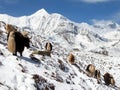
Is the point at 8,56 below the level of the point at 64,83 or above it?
above

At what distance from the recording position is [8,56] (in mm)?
28391

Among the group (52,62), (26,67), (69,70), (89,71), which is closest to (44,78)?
(26,67)

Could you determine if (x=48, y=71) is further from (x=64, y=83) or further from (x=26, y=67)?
(x=26, y=67)

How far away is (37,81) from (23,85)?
2.16 m

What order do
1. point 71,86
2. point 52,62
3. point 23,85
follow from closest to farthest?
point 23,85
point 71,86
point 52,62

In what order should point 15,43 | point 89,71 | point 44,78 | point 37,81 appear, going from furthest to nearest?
point 89,71, point 15,43, point 44,78, point 37,81

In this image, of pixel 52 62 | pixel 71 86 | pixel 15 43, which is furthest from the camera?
pixel 52 62

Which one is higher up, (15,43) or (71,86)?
(15,43)

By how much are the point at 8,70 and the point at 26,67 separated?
115 inches

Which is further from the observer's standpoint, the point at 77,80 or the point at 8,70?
the point at 77,80

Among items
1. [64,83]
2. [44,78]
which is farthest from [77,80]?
[44,78]

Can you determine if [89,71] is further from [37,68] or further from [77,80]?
[37,68]

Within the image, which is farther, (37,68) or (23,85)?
(37,68)

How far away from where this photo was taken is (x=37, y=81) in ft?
83.0
